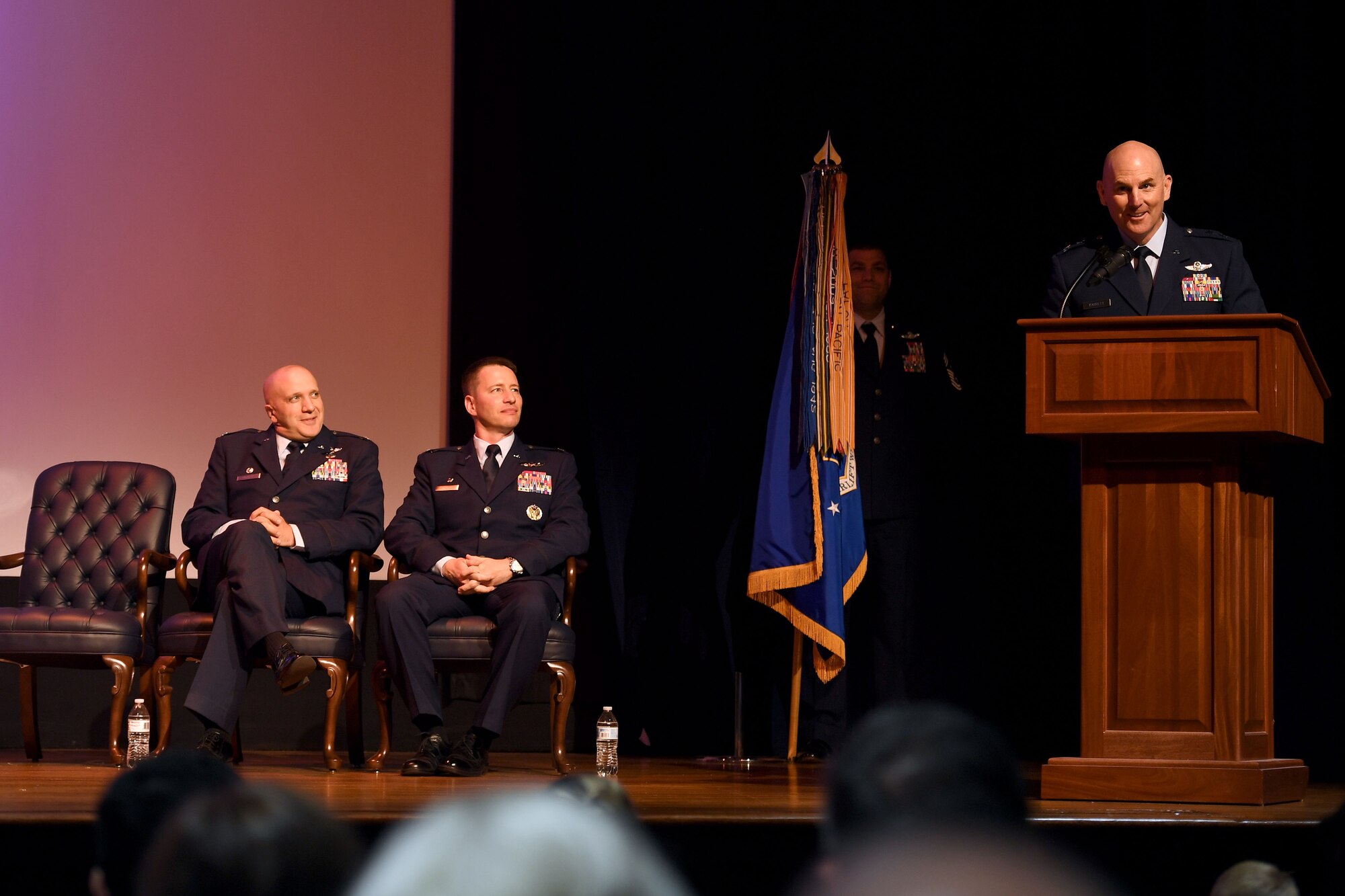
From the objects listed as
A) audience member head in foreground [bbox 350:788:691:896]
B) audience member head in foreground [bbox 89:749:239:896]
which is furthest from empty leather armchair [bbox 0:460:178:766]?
audience member head in foreground [bbox 350:788:691:896]

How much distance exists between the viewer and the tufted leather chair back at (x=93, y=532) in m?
4.91

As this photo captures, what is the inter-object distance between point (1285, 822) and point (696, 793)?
135cm

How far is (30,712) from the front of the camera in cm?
474

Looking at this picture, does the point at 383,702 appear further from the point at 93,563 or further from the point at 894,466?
the point at 894,466

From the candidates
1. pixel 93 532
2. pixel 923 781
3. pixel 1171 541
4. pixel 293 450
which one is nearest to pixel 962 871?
pixel 923 781

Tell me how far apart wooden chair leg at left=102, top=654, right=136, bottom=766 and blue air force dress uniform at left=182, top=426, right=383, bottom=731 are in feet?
0.90

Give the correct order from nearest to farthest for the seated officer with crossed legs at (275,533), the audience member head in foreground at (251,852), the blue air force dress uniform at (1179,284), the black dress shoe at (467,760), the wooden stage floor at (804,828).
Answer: the audience member head in foreground at (251,852)
the wooden stage floor at (804,828)
the blue air force dress uniform at (1179,284)
the black dress shoe at (467,760)
the seated officer with crossed legs at (275,533)

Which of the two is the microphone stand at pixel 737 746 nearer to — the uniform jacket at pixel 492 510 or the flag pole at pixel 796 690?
the flag pole at pixel 796 690

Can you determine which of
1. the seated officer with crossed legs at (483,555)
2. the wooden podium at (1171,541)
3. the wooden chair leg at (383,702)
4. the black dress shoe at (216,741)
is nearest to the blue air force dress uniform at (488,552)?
the seated officer with crossed legs at (483,555)

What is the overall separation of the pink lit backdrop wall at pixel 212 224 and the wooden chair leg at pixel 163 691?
1.16 meters

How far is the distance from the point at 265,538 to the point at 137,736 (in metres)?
0.71

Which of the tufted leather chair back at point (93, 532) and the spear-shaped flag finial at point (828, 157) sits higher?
the spear-shaped flag finial at point (828, 157)

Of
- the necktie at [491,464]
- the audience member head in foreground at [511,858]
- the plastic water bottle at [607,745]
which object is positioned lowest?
the plastic water bottle at [607,745]

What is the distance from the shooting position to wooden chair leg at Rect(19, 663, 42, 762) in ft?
15.4
